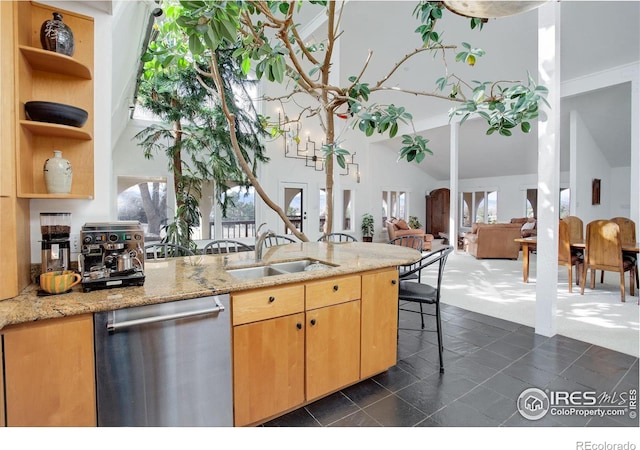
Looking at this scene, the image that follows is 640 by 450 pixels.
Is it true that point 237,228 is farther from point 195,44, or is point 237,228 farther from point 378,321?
point 195,44

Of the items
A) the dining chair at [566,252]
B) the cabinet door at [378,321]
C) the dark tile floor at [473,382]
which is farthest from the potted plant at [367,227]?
the cabinet door at [378,321]

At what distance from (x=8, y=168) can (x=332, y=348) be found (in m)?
1.80

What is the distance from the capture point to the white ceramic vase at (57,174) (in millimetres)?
1467

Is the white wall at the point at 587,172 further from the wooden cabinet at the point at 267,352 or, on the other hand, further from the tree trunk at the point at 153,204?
the tree trunk at the point at 153,204

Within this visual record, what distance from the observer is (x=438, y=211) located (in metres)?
11.4

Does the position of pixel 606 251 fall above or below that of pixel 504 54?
below

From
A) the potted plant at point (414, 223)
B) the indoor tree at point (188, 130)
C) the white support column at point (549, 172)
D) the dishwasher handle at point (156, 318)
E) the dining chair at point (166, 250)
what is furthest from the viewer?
the potted plant at point (414, 223)

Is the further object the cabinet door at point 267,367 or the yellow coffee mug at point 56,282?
the cabinet door at point 267,367

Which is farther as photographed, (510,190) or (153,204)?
(510,190)

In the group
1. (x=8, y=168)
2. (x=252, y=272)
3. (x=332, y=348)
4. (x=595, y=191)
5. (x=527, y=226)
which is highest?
(x=595, y=191)

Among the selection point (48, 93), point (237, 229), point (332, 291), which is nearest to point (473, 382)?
point (332, 291)

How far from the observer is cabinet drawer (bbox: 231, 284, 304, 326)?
151 centimetres

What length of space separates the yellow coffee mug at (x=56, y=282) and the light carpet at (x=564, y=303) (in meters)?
3.74

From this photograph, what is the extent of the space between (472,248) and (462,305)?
14.7 ft
